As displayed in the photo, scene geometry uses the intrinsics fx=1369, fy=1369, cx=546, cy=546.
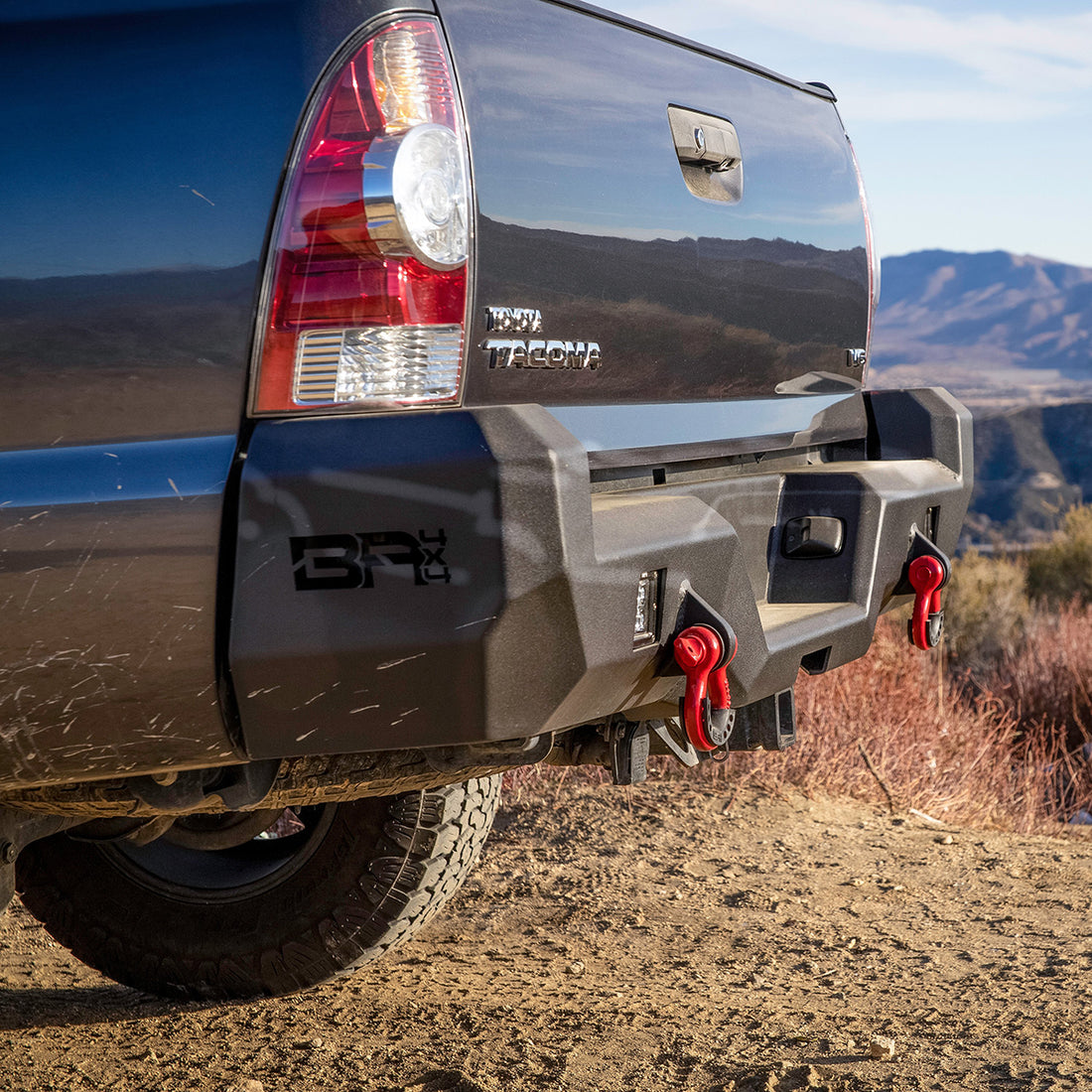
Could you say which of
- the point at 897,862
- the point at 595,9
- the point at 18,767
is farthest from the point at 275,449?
the point at 897,862

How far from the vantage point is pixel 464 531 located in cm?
175

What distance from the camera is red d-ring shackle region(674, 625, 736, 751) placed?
208cm

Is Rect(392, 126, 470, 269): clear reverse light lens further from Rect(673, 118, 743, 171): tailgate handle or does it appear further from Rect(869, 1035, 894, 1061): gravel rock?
Rect(869, 1035, 894, 1061): gravel rock

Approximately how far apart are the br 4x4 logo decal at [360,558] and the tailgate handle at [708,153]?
1.06 meters

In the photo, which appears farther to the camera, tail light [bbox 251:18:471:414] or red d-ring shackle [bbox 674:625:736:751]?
red d-ring shackle [bbox 674:625:736:751]

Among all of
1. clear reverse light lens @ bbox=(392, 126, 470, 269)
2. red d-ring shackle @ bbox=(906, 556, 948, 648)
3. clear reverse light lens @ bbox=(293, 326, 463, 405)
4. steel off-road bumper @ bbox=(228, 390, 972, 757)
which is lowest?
red d-ring shackle @ bbox=(906, 556, 948, 648)

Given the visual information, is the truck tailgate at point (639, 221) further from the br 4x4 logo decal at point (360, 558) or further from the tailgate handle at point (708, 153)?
the br 4x4 logo decal at point (360, 558)

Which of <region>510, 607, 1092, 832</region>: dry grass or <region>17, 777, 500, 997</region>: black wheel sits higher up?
<region>17, 777, 500, 997</region>: black wheel

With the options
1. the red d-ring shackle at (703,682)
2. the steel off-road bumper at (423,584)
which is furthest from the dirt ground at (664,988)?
the steel off-road bumper at (423,584)

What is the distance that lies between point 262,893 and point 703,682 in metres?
1.53

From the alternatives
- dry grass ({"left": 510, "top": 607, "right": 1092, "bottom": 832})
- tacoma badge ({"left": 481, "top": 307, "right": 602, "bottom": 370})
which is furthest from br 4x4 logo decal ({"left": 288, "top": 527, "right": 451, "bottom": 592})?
dry grass ({"left": 510, "top": 607, "right": 1092, "bottom": 832})

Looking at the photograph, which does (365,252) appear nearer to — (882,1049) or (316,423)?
(316,423)

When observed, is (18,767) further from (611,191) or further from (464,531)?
(611,191)

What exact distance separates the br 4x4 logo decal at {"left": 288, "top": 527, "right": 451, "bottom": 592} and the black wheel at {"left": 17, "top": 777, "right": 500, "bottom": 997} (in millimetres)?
1457
